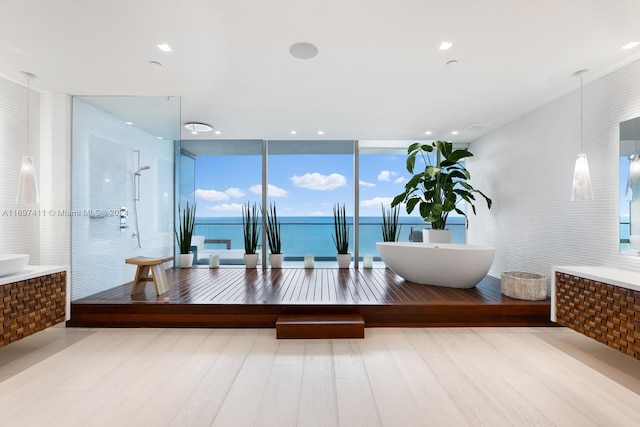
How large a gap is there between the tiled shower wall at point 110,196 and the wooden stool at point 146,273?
0.16 metres

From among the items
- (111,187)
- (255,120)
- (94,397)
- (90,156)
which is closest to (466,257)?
(255,120)

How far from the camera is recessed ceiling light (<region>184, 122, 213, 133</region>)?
4.71m

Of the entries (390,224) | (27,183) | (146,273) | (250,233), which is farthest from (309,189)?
(27,183)

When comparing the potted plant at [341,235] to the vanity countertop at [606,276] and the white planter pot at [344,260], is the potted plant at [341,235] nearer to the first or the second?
the white planter pot at [344,260]

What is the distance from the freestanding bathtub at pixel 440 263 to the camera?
382cm

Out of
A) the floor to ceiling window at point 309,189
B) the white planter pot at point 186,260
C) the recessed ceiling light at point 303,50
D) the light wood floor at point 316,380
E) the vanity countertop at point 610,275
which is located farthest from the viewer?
the floor to ceiling window at point 309,189

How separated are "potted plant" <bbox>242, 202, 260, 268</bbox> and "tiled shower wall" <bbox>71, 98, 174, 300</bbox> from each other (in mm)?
1856

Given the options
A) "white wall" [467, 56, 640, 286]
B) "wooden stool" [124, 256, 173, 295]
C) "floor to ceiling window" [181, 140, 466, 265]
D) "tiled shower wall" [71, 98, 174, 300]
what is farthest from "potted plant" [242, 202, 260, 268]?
"white wall" [467, 56, 640, 286]

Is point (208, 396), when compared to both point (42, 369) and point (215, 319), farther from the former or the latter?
point (42, 369)

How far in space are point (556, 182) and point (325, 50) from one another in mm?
3407

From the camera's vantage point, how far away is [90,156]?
3479mm

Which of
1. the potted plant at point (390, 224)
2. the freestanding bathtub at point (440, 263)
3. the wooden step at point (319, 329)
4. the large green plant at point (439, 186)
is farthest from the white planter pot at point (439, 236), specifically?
the wooden step at point (319, 329)

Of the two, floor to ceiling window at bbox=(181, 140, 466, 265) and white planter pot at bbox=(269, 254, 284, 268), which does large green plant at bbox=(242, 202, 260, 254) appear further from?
white planter pot at bbox=(269, 254, 284, 268)

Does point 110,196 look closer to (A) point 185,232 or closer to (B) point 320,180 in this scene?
(A) point 185,232
